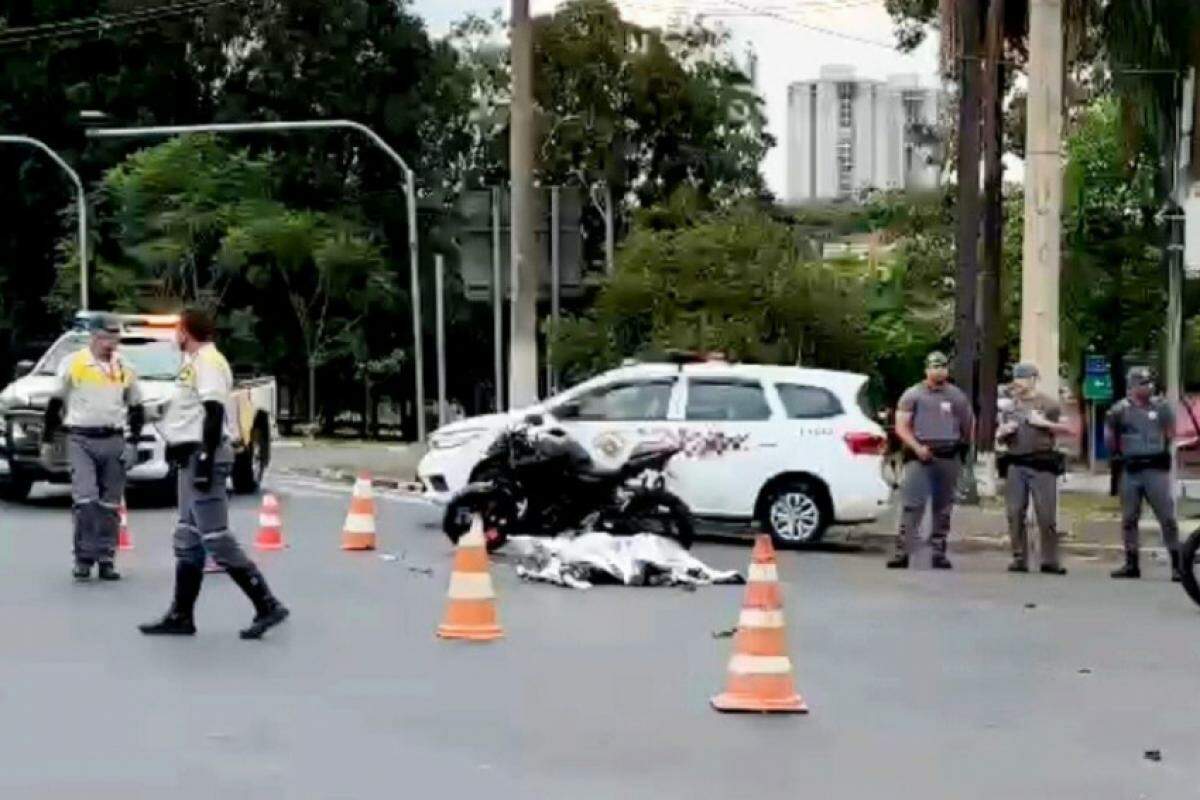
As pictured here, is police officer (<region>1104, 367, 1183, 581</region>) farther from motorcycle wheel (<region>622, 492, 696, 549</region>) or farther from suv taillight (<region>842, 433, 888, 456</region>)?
motorcycle wheel (<region>622, 492, 696, 549</region>)

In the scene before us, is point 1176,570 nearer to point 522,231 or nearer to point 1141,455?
point 1141,455

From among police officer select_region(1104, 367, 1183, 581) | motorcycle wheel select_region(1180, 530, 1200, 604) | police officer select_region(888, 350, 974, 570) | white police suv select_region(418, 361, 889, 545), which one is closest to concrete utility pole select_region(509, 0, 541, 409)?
white police suv select_region(418, 361, 889, 545)

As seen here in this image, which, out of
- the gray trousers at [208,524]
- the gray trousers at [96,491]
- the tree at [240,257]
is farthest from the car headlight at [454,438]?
the tree at [240,257]

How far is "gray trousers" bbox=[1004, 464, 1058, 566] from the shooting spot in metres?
18.4

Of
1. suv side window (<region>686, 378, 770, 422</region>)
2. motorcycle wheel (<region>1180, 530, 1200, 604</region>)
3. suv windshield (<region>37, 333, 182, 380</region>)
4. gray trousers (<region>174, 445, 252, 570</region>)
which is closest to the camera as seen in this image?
gray trousers (<region>174, 445, 252, 570</region>)

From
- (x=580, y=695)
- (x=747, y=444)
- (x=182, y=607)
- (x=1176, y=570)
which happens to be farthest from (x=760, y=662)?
(x=747, y=444)

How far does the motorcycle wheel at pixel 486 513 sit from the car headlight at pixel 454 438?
5.94ft

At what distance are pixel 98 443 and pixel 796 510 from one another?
7.31m

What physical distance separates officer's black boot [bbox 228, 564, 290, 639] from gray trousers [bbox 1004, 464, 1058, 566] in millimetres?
7793

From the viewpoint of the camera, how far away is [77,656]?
11773mm

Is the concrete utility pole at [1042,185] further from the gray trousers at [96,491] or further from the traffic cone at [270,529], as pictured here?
the gray trousers at [96,491]

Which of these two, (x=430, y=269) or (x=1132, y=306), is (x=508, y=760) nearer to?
(x=1132, y=306)

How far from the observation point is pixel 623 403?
20.7 meters

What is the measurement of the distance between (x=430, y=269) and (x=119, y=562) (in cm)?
3972
